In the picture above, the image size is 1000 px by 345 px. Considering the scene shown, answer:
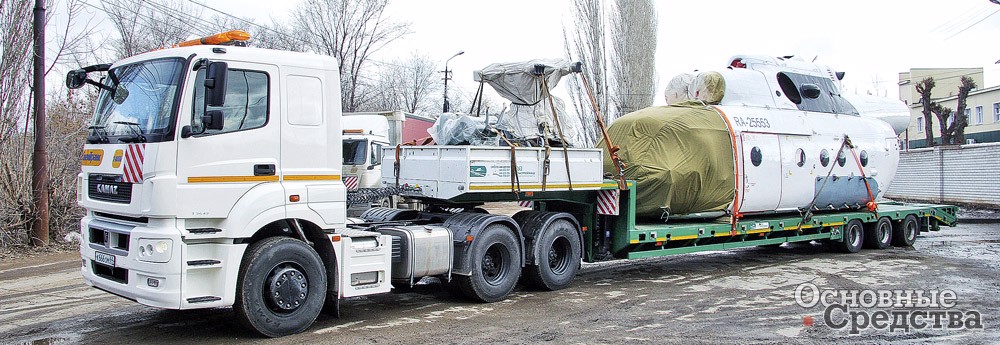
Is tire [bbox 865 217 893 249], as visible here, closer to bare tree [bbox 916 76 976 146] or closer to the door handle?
the door handle

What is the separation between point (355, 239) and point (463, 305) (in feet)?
5.98

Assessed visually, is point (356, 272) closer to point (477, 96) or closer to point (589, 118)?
point (477, 96)

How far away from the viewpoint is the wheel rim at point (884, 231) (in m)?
15.3

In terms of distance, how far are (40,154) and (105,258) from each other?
8355 millimetres

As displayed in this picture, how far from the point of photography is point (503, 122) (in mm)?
10430

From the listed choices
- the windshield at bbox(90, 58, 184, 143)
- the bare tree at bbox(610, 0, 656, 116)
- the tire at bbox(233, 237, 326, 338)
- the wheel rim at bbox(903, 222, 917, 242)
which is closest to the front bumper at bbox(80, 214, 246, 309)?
the tire at bbox(233, 237, 326, 338)

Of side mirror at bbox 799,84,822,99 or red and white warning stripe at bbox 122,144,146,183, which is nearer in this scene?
red and white warning stripe at bbox 122,144,146,183

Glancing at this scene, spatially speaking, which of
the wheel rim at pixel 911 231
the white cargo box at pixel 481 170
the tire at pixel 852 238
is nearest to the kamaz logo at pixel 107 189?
the white cargo box at pixel 481 170

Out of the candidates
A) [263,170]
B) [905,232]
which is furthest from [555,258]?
[905,232]

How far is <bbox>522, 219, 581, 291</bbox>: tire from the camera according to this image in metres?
9.97

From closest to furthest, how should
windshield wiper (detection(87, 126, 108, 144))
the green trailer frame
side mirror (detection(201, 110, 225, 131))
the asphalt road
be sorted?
side mirror (detection(201, 110, 225, 131)), windshield wiper (detection(87, 126, 108, 144)), the asphalt road, the green trailer frame

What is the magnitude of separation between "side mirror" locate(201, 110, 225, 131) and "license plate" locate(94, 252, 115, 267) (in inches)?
62.4

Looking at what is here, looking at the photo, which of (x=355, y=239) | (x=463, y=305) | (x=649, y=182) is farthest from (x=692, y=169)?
(x=355, y=239)

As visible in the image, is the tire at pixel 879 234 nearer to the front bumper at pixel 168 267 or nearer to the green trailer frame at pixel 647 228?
the green trailer frame at pixel 647 228
